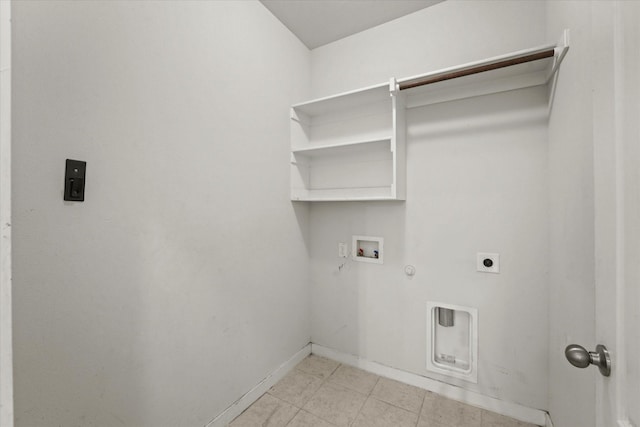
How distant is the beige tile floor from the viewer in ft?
4.99

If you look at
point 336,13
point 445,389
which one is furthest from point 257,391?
point 336,13

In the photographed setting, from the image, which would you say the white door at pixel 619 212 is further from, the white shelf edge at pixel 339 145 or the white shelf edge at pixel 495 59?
the white shelf edge at pixel 339 145

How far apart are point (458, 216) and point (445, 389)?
1.12m

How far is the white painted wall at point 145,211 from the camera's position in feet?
2.84

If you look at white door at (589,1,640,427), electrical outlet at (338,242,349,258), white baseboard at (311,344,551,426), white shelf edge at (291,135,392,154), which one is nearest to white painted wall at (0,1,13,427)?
white door at (589,1,640,427)

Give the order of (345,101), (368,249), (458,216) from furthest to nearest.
Result: (368,249) < (345,101) < (458,216)

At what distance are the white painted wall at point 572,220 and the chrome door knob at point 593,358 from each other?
130 mm

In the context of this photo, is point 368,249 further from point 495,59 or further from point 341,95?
point 495,59

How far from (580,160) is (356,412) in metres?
1.68

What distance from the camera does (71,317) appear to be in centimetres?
94

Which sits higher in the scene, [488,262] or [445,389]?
[488,262]

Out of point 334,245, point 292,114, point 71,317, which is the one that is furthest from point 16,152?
point 334,245

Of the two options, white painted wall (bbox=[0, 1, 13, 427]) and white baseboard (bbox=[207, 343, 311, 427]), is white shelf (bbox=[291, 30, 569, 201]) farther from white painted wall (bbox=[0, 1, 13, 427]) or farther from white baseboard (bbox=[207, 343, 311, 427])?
white painted wall (bbox=[0, 1, 13, 427])

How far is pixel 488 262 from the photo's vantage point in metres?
1.61
